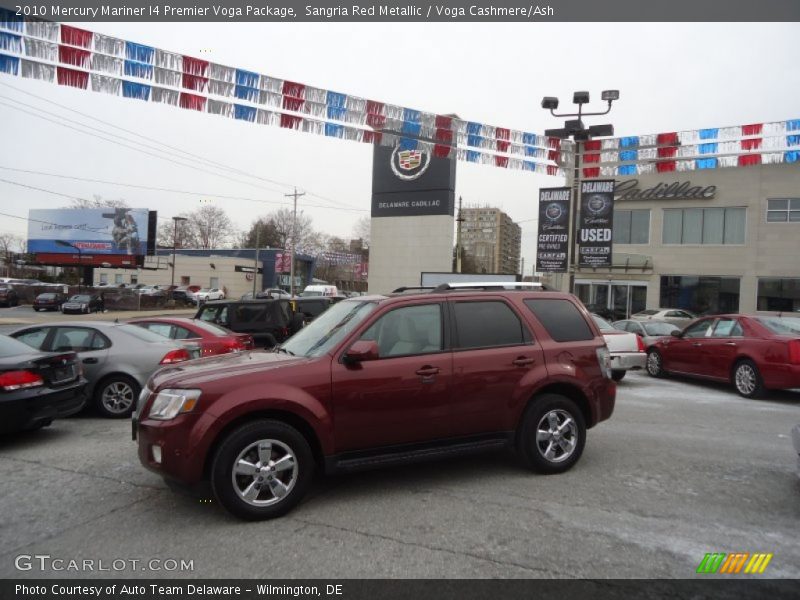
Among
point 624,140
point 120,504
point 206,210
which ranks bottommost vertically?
point 120,504

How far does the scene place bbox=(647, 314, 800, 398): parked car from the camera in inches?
354

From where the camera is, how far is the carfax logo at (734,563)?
134 inches

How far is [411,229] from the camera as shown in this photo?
117ft

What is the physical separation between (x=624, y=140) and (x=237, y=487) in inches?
622

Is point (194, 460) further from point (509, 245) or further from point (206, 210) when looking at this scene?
point (509, 245)

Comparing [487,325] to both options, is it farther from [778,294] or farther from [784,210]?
[784,210]

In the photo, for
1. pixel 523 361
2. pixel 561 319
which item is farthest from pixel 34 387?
pixel 561 319

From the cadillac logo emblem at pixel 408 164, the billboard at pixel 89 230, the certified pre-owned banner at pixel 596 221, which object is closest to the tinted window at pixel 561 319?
the certified pre-owned banner at pixel 596 221

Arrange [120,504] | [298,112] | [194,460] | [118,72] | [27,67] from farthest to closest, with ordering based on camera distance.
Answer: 1. [298,112]
2. [118,72]
3. [27,67]
4. [120,504]
5. [194,460]

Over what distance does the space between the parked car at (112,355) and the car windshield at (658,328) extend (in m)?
10.5

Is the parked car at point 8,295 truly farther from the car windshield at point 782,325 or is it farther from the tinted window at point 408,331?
the car windshield at point 782,325

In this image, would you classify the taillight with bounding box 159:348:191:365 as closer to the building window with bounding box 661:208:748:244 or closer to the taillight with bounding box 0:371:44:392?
the taillight with bounding box 0:371:44:392

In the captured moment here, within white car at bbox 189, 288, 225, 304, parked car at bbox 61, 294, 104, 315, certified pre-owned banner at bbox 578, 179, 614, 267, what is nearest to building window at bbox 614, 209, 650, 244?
certified pre-owned banner at bbox 578, 179, 614, 267
